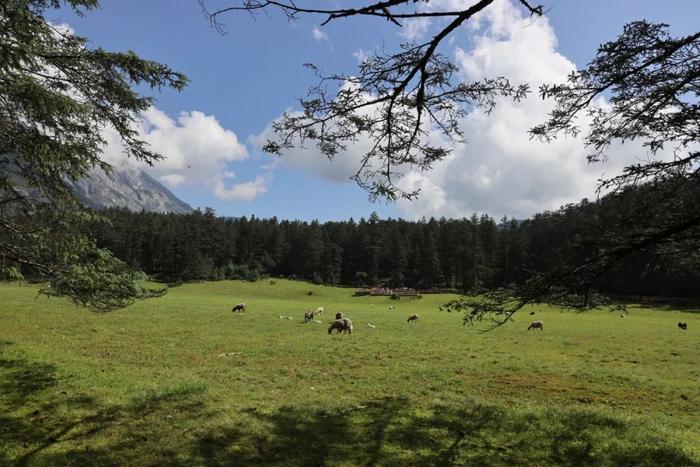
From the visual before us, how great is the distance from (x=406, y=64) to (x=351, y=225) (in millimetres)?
140702

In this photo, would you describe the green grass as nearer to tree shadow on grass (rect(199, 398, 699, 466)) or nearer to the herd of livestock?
tree shadow on grass (rect(199, 398, 699, 466))

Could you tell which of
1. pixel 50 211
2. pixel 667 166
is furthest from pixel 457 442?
pixel 50 211

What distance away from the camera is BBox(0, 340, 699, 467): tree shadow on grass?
7262 millimetres

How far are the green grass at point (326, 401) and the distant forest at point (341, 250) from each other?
75.7 meters

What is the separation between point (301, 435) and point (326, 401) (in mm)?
2382

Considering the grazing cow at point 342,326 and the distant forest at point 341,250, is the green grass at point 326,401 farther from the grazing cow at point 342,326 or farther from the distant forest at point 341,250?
the distant forest at point 341,250

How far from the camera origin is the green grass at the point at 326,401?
24.9ft

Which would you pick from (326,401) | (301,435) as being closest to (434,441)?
(301,435)

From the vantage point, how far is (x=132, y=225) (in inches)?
5054

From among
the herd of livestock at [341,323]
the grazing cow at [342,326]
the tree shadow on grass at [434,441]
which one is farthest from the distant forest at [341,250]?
the tree shadow on grass at [434,441]

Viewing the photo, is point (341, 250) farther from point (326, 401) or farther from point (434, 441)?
point (434, 441)

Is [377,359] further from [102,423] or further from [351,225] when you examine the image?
[351,225]

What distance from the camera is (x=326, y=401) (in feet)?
34.6

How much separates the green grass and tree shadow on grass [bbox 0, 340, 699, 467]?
0.04 meters
